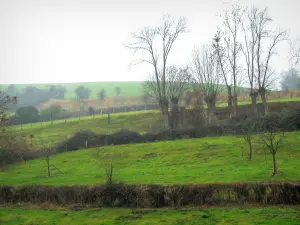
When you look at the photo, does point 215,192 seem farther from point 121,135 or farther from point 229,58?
point 229,58

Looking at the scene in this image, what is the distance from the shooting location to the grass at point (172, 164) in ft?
102

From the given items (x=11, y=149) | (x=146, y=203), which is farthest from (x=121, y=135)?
(x=146, y=203)

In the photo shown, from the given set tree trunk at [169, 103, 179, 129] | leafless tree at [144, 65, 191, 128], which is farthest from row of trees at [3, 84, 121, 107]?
tree trunk at [169, 103, 179, 129]

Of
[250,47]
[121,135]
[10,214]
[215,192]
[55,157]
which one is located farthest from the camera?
[250,47]

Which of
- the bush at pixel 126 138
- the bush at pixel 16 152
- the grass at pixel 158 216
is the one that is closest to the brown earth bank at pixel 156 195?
the grass at pixel 158 216

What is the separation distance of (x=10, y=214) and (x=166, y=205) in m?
13.1

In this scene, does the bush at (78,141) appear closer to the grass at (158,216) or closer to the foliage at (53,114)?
the grass at (158,216)

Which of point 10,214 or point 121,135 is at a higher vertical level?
point 121,135

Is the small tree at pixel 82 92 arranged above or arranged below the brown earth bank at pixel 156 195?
above

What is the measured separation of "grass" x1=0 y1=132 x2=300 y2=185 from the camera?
3120cm

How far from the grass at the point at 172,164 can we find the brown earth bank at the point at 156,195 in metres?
1.14

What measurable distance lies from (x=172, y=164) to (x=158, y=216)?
13512mm

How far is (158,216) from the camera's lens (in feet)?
86.4

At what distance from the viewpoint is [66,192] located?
32.8 m
